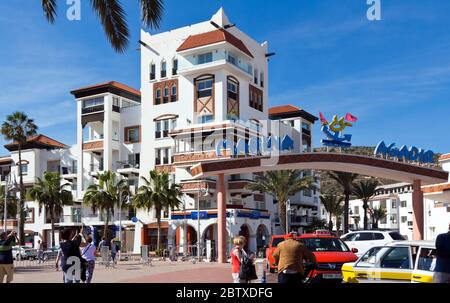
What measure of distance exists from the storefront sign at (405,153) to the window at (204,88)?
23.7 m

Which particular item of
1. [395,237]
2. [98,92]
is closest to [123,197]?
[98,92]

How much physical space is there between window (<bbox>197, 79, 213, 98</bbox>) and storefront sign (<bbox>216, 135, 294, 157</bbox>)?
795 centimetres

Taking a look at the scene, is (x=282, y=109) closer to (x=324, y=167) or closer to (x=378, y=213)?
(x=378, y=213)

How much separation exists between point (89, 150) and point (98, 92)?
6665 mm

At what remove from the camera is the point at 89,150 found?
6525 centimetres

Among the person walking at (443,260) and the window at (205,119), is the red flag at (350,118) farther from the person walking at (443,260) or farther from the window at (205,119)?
the person walking at (443,260)

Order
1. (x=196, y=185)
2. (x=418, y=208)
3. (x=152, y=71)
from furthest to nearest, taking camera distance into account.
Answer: (x=152, y=71) < (x=196, y=185) < (x=418, y=208)

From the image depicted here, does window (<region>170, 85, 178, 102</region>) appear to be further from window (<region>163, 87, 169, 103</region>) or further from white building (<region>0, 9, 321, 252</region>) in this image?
window (<region>163, 87, 169, 103</region>)

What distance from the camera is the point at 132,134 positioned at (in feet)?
212

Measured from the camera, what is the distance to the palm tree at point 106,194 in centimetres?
5653

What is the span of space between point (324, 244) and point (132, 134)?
4762cm

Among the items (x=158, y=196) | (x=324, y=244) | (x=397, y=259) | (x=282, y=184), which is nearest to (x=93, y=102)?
(x=158, y=196)
